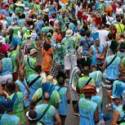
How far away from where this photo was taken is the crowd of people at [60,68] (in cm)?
928

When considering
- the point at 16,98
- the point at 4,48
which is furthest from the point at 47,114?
the point at 4,48

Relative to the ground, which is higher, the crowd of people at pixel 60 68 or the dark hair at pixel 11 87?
the dark hair at pixel 11 87

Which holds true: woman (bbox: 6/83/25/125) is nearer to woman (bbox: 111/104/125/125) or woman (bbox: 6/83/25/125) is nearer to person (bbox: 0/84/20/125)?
person (bbox: 0/84/20/125)

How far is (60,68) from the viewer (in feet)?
45.1

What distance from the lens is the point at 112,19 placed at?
61.0 feet

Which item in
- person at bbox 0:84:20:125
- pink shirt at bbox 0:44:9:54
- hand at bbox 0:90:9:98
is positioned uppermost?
person at bbox 0:84:20:125

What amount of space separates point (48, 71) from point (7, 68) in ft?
5.73

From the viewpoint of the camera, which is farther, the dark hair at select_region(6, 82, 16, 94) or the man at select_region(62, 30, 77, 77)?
the man at select_region(62, 30, 77, 77)

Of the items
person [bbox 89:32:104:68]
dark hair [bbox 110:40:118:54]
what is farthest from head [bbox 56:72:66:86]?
person [bbox 89:32:104:68]

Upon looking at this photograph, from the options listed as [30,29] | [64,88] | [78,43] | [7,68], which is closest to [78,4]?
[30,29]

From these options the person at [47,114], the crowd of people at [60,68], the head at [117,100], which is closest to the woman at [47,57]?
the crowd of people at [60,68]

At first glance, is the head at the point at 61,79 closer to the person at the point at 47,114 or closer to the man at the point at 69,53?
the person at the point at 47,114

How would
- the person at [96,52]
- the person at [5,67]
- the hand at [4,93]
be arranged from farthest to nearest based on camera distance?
the person at [96,52] < the person at [5,67] < the hand at [4,93]

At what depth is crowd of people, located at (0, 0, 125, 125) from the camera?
9281mm
